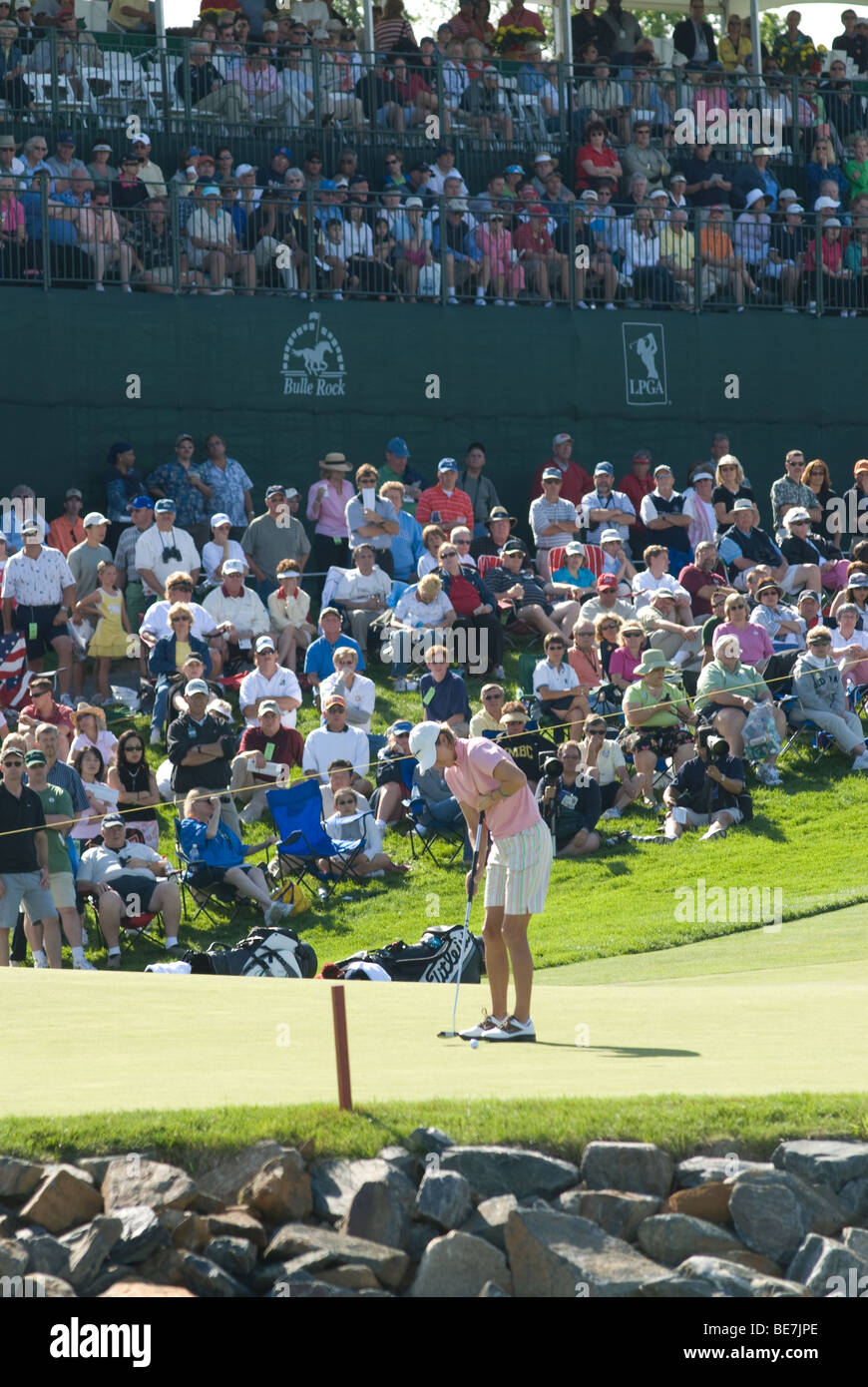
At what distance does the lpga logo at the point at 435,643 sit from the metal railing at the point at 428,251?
6.31 meters

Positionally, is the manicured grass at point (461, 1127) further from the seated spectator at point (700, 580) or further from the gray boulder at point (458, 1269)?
the seated spectator at point (700, 580)

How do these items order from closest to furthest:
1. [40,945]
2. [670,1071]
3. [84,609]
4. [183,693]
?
Result: [670,1071], [40,945], [183,693], [84,609]

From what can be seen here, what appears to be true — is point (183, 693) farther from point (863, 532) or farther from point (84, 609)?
point (863, 532)

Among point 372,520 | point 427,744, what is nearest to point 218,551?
point 372,520

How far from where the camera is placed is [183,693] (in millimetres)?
19125

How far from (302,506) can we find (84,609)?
4922 mm

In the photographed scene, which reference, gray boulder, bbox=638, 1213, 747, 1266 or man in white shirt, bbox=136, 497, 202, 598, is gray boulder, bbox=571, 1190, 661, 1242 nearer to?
gray boulder, bbox=638, 1213, 747, 1266

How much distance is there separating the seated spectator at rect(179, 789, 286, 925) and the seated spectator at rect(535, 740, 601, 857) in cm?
267

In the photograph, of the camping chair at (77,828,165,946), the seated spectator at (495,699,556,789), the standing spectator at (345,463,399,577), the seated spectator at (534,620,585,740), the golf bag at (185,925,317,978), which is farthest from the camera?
the standing spectator at (345,463,399,577)

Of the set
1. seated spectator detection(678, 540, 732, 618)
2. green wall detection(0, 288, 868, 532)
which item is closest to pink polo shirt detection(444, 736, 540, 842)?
seated spectator detection(678, 540, 732, 618)

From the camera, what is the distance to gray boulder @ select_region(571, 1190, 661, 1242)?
9.09m

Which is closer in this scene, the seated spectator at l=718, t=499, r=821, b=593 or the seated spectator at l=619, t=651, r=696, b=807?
the seated spectator at l=619, t=651, r=696, b=807

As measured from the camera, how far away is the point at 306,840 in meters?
18.5
